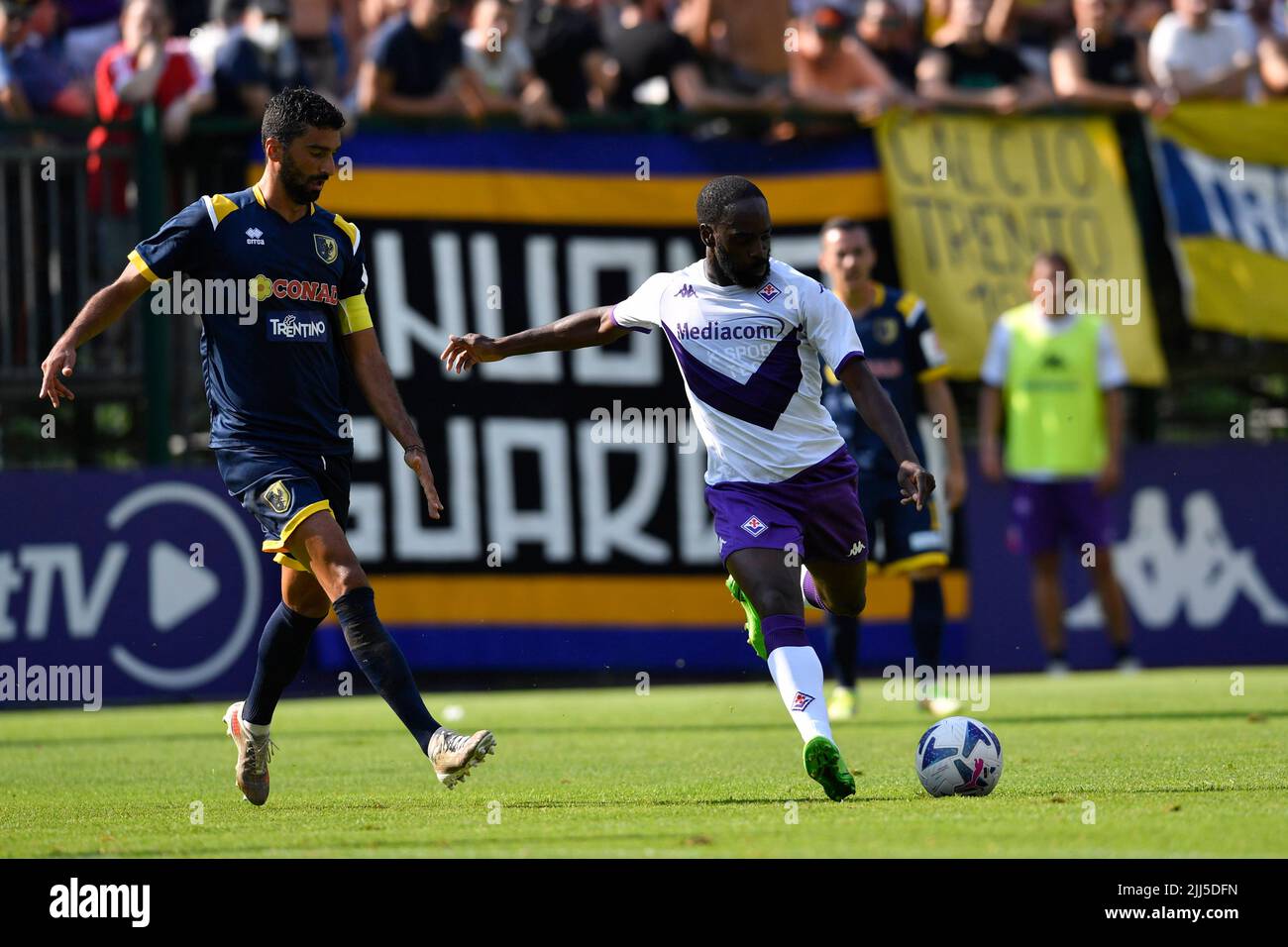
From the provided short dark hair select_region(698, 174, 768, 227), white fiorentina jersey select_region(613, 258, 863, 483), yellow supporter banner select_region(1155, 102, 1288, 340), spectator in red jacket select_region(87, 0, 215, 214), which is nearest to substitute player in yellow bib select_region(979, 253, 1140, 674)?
yellow supporter banner select_region(1155, 102, 1288, 340)

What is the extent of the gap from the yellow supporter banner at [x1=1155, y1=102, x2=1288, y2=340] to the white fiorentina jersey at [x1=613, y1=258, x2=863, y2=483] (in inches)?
347

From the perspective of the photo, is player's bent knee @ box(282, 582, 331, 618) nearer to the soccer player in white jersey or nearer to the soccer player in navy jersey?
the soccer player in navy jersey

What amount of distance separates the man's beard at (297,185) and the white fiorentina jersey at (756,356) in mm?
1376

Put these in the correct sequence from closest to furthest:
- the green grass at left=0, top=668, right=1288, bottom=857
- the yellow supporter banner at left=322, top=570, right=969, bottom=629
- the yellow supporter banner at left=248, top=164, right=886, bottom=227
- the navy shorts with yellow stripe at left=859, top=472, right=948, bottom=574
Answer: the green grass at left=0, top=668, right=1288, bottom=857 < the navy shorts with yellow stripe at left=859, top=472, right=948, bottom=574 < the yellow supporter banner at left=322, top=570, right=969, bottom=629 < the yellow supporter banner at left=248, top=164, right=886, bottom=227

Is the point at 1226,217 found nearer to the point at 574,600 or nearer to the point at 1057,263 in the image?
the point at 1057,263

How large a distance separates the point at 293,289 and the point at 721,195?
1.74 m

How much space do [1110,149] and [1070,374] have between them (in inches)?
82.6

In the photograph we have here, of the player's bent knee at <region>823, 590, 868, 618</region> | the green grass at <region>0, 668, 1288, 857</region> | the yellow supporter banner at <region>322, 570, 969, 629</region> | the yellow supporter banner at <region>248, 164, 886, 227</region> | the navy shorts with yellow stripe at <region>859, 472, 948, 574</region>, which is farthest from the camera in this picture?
the yellow supporter banner at <region>248, 164, 886, 227</region>

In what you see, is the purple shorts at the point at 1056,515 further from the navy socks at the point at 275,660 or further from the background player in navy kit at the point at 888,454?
the navy socks at the point at 275,660

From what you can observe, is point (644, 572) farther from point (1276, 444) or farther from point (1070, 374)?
point (1276, 444)

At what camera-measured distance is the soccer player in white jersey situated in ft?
26.0
